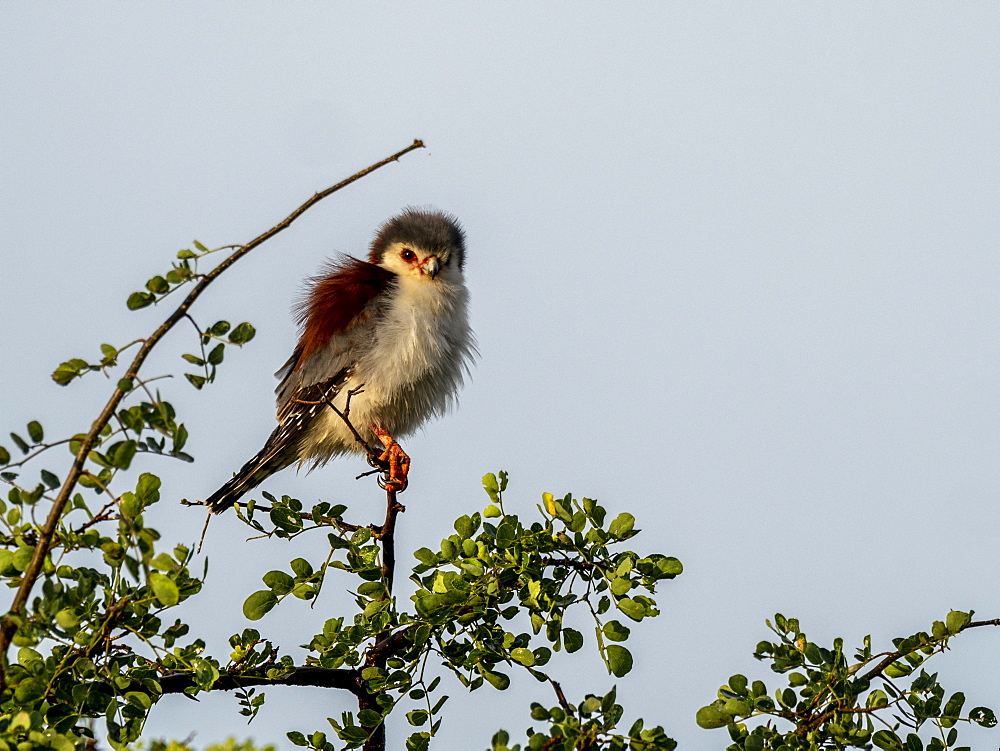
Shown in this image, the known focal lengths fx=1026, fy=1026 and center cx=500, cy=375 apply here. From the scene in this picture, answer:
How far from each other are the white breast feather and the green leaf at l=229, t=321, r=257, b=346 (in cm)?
278

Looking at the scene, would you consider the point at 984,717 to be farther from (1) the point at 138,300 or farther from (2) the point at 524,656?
(1) the point at 138,300

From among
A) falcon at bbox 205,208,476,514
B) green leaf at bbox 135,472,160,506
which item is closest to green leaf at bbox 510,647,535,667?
green leaf at bbox 135,472,160,506

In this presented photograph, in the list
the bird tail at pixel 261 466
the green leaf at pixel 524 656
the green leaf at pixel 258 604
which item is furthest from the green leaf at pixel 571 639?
the bird tail at pixel 261 466

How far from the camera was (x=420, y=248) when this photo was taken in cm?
546

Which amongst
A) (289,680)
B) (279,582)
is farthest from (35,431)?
(289,680)

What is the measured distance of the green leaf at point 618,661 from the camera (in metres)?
2.49

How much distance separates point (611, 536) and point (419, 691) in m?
0.70

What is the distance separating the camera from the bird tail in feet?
16.1

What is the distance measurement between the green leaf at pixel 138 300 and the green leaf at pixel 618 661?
4.43 feet

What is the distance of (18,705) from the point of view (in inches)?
83.4

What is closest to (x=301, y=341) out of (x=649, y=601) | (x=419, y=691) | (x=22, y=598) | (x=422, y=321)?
(x=422, y=321)

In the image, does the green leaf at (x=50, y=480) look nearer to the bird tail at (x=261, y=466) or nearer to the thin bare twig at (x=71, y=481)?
the thin bare twig at (x=71, y=481)

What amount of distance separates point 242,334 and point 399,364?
→ 9.24 feet

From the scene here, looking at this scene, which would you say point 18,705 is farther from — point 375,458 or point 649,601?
point 375,458
